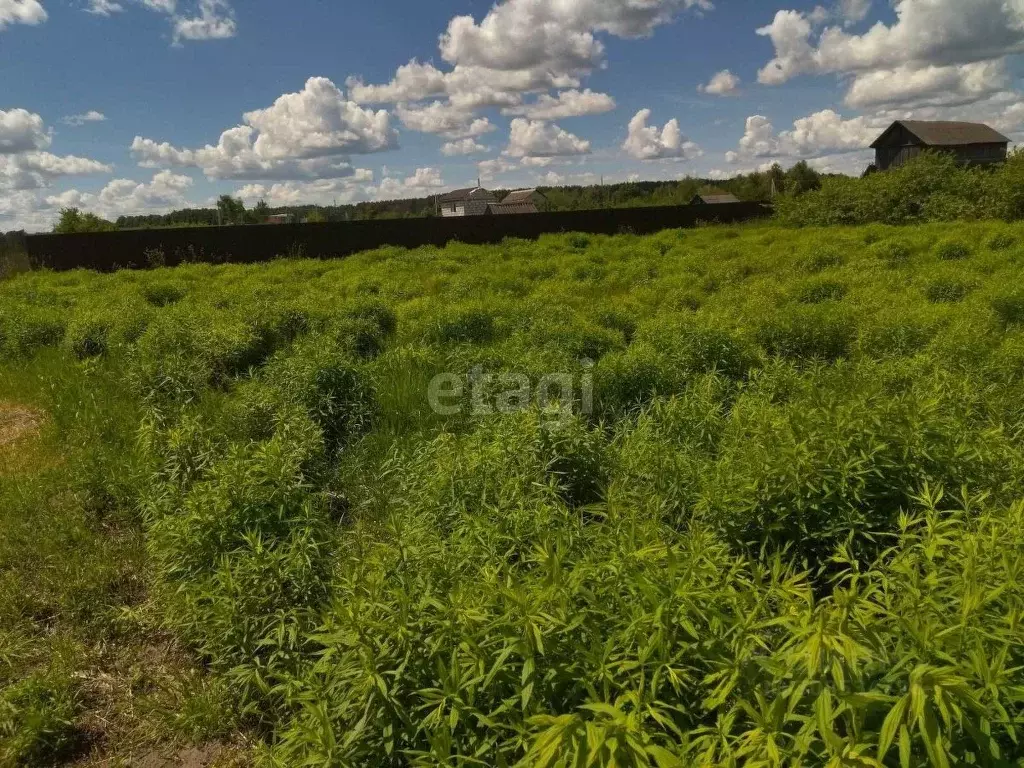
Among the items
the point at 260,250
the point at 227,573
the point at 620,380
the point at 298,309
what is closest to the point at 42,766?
the point at 227,573

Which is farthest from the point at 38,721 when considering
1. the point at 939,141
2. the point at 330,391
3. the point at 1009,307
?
the point at 939,141

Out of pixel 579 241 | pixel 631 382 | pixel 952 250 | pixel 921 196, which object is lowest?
pixel 631 382

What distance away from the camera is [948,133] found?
3862 centimetres

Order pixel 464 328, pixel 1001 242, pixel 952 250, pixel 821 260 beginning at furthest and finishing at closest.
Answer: pixel 821 260 → pixel 1001 242 → pixel 952 250 → pixel 464 328

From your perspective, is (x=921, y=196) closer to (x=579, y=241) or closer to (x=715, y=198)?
(x=579, y=241)

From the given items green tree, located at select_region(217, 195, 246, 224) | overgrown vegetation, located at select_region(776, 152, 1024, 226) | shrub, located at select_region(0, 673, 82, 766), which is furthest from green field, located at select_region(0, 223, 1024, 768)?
green tree, located at select_region(217, 195, 246, 224)

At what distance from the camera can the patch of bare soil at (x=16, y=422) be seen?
17.1 feet

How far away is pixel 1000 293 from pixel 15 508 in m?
8.09

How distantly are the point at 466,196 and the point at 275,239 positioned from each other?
35.5 meters

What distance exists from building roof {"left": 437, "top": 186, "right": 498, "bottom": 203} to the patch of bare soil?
4495 cm

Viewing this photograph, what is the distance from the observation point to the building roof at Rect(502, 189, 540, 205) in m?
49.8

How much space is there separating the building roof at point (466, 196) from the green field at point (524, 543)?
44407 mm

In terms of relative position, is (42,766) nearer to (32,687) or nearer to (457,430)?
(32,687)

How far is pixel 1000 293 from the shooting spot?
249 inches
